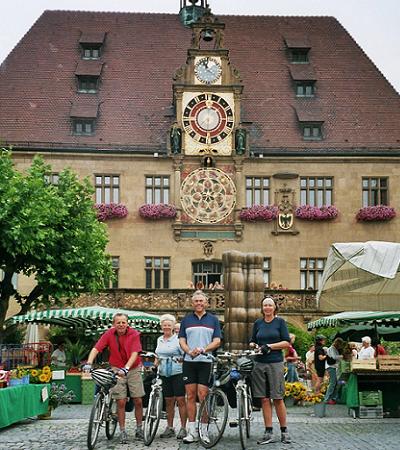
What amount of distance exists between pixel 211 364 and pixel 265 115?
99.1ft

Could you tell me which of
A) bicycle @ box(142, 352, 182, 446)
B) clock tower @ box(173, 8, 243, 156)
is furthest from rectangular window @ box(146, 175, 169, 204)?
bicycle @ box(142, 352, 182, 446)

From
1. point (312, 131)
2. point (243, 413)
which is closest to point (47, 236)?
point (312, 131)

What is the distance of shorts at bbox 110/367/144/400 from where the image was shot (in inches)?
520

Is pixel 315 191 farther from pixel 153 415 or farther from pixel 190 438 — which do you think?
pixel 190 438

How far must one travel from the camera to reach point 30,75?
4319cm

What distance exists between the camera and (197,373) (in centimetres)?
1306

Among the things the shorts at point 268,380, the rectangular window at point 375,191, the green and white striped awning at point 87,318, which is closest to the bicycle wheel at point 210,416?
the shorts at point 268,380

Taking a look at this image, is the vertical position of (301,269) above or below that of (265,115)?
below

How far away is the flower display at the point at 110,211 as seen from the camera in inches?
1588

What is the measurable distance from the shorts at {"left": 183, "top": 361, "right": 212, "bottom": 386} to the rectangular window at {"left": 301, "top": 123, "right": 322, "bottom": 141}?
2953 cm

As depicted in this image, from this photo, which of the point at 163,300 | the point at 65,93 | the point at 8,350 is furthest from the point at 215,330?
the point at 65,93

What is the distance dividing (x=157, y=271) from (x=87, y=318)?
49.1ft

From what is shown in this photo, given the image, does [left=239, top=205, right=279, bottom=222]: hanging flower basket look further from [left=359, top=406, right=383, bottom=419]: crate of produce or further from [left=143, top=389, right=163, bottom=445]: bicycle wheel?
[left=143, top=389, right=163, bottom=445]: bicycle wheel

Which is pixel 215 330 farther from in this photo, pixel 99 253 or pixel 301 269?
pixel 301 269
